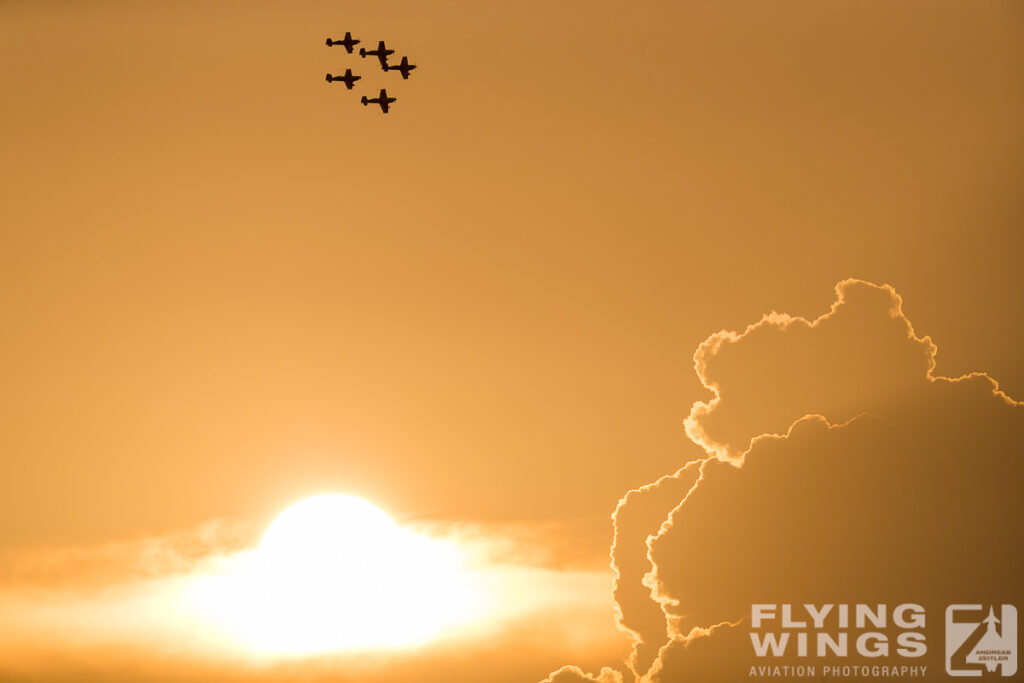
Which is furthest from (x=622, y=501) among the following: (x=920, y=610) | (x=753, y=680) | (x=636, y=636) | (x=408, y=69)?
(x=920, y=610)

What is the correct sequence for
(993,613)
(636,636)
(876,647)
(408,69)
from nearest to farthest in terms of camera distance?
(408,69)
(636,636)
(993,613)
(876,647)

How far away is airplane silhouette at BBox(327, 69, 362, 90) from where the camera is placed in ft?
433

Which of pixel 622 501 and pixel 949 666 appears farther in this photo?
pixel 949 666

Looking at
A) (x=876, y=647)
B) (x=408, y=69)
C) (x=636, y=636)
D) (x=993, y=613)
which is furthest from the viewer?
(x=876, y=647)

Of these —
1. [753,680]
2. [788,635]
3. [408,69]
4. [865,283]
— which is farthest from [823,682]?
[408,69]

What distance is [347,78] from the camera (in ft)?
435

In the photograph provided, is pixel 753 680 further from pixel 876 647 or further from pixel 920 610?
pixel 920 610

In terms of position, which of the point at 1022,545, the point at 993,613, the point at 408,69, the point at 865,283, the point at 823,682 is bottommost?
the point at 823,682

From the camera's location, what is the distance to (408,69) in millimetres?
128250

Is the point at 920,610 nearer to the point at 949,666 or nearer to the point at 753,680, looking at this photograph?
the point at 949,666

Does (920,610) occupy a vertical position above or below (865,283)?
below

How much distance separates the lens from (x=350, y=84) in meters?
133

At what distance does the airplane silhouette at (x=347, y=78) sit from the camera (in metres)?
132

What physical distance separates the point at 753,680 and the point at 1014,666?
31461mm
